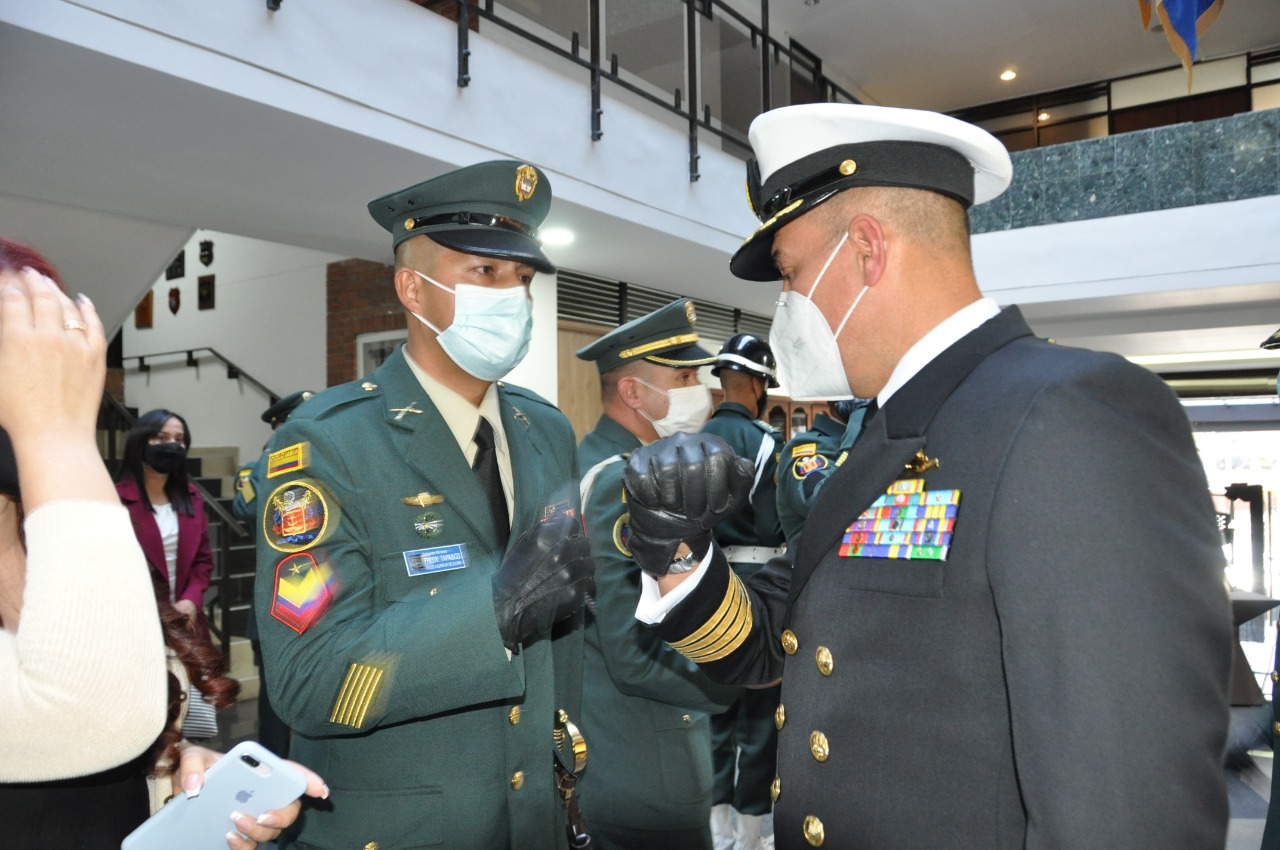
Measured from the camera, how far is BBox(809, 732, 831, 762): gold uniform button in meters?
1.09

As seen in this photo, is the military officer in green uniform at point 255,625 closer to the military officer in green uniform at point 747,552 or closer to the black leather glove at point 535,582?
the military officer in green uniform at point 747,552

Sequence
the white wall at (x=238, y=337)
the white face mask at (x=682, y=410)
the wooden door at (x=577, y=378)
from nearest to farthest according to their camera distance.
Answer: the white face mask at (x=682, y=410)
the wooden door at (x=577, y=378)
the white wall at (x=238, y=337)

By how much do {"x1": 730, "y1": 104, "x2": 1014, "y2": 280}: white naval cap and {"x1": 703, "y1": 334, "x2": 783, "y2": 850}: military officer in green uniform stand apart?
192cm

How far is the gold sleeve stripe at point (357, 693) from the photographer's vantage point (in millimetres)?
1270

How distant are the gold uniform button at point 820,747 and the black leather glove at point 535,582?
1.36 ft

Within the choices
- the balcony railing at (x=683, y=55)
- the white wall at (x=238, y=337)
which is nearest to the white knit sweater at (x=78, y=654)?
the balcony railing at (x=683, y=55)

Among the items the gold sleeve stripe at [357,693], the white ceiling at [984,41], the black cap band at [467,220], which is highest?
the white ceiling at [984,41]

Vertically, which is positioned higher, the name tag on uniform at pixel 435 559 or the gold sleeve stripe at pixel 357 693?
the name tag on uniform at pixel 435 559

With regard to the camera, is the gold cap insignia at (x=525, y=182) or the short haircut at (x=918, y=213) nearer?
the short haircut at (x=918, y=213)

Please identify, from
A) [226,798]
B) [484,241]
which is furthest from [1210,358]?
[226,798]

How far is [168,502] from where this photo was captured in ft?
15.4

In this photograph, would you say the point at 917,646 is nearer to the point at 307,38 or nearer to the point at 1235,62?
the point at 307,38

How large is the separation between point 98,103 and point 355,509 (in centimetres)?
336

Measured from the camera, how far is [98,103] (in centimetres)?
374
